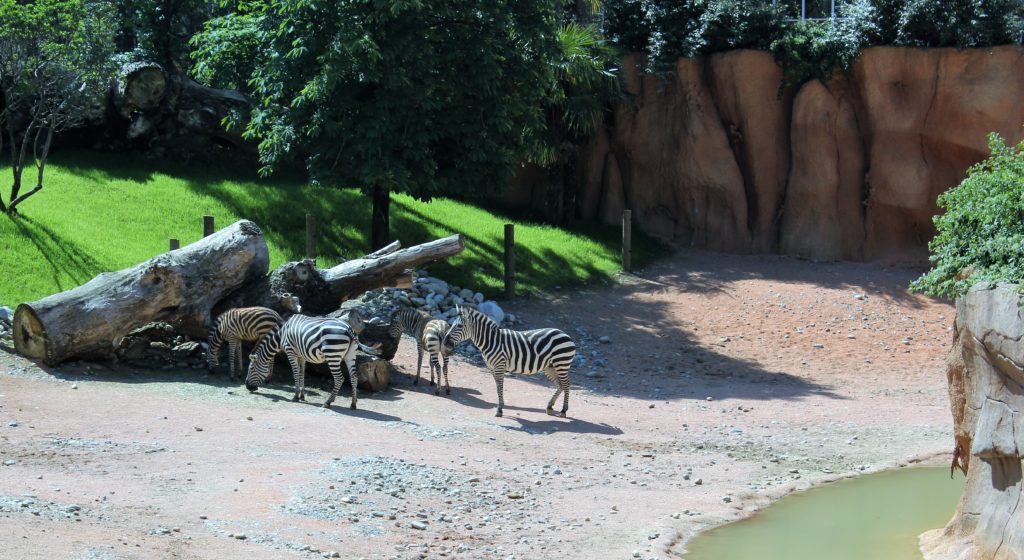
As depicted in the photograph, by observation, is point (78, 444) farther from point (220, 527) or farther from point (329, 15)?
point (329, 15)

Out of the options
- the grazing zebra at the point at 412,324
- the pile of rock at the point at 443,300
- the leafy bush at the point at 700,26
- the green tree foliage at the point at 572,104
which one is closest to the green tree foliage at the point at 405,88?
the green tree foliage at the point at 572,104

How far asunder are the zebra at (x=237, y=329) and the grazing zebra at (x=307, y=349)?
1.17 feet

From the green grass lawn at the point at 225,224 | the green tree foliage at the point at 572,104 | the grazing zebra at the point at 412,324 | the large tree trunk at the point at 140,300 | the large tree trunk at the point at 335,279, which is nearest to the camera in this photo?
the large tree trunk at the point at 140,300

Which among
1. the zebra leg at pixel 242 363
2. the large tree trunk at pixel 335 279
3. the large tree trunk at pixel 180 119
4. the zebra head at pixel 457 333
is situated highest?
the large tree trunk at pixel 180 119

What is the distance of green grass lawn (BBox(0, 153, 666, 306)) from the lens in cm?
2233

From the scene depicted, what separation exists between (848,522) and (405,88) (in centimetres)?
1297

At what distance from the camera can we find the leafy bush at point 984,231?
1063cm

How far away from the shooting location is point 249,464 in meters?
12.6

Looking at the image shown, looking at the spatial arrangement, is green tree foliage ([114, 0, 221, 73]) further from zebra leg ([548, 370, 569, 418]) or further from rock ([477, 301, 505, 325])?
zebra leg ([548, 370, 569, 418])

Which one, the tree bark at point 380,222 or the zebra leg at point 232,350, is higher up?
the tree bark at point 380,222

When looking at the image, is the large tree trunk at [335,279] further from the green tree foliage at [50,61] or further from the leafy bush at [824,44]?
the leafy bush at [824,44]

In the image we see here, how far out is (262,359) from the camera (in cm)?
1653

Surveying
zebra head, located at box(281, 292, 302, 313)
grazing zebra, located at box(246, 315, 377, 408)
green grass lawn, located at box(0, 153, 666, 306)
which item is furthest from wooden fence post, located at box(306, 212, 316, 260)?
grazing zebra, located at box(246, 315, 377, 408)

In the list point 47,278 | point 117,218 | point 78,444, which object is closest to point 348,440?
point 78,444
